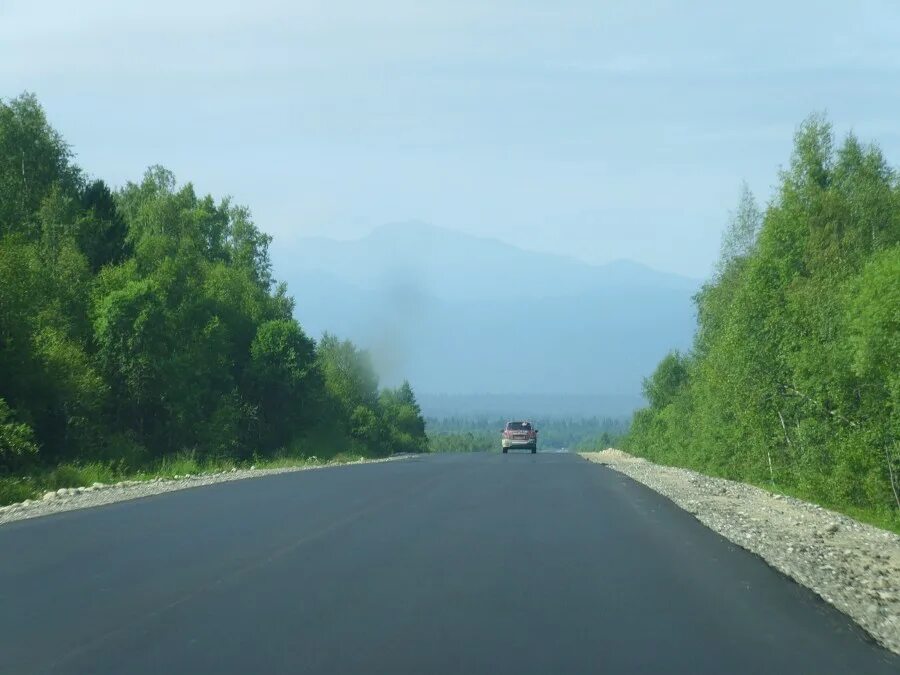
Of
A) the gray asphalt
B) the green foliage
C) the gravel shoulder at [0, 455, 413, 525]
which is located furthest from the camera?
the green foliage

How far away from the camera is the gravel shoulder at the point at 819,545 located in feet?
35.7

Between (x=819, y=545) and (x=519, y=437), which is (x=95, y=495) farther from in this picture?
(x=519, y=437)

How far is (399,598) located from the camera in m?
10.7

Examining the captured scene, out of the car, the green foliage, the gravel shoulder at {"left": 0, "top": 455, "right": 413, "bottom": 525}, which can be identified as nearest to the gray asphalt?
the gravel shoulder at {"left": 0, "top": 455, "right": 413, "bottom": 525}

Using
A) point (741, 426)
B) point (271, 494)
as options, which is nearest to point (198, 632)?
point (271, 494)

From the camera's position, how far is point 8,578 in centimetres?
1179

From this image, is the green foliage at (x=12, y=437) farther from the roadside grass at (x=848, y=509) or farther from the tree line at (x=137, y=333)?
the roadside grass at (x=848, y=509)

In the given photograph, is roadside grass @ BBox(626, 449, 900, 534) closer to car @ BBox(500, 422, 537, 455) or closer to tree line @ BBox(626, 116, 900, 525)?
tree line @ BBox(626, 116, 900, 525)

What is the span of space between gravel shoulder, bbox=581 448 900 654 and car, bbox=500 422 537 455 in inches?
1530

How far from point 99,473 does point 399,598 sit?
2335 cm

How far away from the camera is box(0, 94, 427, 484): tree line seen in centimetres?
3519

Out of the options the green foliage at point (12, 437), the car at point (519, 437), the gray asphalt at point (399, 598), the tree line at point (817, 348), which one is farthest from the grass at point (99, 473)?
the car at point (519, 437)

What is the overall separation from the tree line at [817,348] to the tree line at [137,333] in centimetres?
2040

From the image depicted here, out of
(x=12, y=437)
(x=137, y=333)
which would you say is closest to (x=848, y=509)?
(x=12, y=437)
